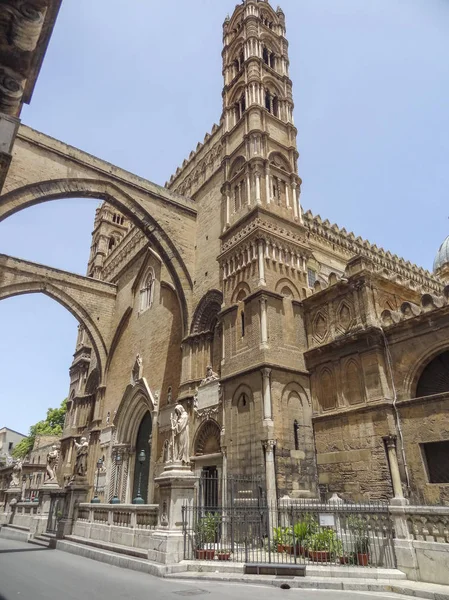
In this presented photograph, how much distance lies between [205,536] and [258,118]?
53.4 ft

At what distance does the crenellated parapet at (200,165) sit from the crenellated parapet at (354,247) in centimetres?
555

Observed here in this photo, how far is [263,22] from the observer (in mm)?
23203

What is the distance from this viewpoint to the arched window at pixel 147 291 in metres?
24.8

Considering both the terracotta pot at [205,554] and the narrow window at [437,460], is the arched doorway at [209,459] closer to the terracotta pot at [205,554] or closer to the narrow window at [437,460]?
the terracotta pot at [205,554]

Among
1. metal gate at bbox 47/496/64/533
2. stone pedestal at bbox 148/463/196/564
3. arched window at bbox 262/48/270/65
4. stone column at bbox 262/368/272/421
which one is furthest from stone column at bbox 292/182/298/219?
metal gate at bbox 47/496/64/533

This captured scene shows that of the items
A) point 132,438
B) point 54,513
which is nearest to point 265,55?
point 132,438

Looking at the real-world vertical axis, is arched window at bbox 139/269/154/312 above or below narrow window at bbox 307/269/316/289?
above

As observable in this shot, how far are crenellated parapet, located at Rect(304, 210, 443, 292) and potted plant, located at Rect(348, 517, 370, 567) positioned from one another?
11.0 meters

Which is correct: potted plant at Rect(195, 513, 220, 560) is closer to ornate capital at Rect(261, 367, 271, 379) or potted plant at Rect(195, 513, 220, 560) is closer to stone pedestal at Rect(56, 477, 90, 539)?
ornate capital at Rect(261, 367, 271, 379)

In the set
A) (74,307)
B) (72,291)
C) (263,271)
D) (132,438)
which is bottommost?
(132,438)

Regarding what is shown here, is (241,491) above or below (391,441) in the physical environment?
below

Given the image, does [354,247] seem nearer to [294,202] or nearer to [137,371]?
[294,202]

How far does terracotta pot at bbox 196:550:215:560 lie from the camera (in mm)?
9211

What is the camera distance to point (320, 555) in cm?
898
